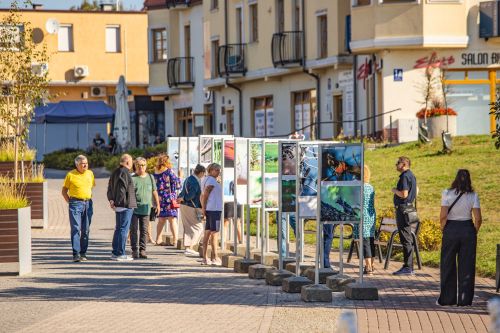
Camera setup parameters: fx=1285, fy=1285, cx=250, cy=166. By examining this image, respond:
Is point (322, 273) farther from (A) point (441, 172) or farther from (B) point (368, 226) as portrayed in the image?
(A) point (441, 172)

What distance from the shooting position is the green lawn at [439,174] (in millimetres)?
24711

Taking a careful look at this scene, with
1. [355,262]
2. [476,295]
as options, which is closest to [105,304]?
[476,295]

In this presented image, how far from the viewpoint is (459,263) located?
14891 mm

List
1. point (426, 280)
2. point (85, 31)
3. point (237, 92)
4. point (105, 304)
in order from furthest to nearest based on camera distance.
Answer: point (85, 31) → point (237, 92) → point (426, 280) → point (105, 304)

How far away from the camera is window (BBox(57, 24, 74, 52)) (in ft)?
235

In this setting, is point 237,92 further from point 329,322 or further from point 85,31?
point 329,322

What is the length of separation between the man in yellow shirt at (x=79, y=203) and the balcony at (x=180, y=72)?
3976cm

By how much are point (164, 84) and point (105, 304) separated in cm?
4811

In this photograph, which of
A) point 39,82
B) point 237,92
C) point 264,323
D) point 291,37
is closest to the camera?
point 264,323

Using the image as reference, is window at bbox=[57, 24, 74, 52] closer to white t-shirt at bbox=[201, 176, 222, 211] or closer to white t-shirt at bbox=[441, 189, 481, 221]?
white t-shirt at bbox=[201, 176, 222, 211]

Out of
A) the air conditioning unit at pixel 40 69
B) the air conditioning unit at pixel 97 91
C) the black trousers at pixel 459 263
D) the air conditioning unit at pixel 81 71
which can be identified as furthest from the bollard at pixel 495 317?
the air conditioning unit at pixel 97 91

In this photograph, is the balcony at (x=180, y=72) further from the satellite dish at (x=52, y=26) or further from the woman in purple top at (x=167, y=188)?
the woman in purple top at (x=167, y=188)

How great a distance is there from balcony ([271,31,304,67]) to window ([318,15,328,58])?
1.18 m

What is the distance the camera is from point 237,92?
179 feet
